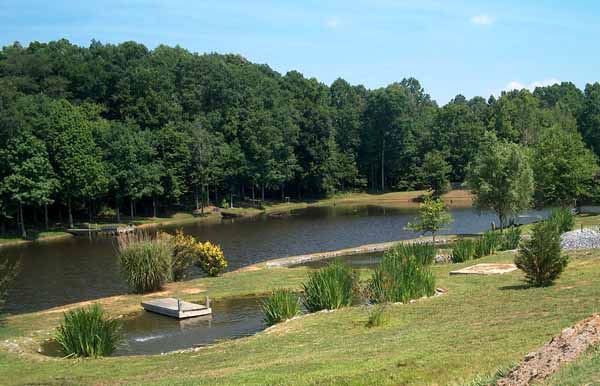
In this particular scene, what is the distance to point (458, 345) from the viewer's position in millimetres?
13750

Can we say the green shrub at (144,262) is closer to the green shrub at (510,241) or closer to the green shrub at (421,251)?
the green shrub at (421,251)

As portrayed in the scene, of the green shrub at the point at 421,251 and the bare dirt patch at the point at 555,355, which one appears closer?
the bare dirt patch at the point at 555,355

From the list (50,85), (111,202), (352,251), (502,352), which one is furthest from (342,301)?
(50,85)

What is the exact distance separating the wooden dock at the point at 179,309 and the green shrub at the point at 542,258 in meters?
12.9

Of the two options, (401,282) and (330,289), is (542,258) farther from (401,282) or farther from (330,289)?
(330,289)

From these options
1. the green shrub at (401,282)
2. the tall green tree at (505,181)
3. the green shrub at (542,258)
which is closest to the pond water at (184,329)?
the green shrub at (401,282)

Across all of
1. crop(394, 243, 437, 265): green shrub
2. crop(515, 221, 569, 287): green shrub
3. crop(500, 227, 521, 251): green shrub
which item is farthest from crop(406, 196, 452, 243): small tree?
crop(515, 221, 569, 287): green shrub

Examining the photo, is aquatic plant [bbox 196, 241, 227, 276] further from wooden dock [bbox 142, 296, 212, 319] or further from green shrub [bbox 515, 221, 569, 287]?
green shrub [bbox 515, 221, 569, 287]

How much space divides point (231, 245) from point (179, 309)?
27.1 meters

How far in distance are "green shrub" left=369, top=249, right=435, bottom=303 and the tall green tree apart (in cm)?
2806

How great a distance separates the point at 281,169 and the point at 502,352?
281 feet

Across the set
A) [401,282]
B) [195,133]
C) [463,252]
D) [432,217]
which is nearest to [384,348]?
[401,282]

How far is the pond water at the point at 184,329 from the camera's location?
22359 mm

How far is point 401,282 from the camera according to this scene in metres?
22.6
